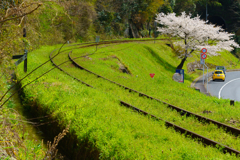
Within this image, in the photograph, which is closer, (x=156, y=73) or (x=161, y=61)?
(x=156, y=73)

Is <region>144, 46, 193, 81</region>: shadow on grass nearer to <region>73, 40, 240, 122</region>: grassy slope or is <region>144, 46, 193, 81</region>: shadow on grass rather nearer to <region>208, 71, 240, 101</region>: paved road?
<region>73, 40, 240, 122</region>: grassy slope

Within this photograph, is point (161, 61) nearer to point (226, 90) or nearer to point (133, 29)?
point (226, 90)

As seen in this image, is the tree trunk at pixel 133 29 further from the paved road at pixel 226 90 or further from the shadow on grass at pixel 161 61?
the paved road at pixel 226 90

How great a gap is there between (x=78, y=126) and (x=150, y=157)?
104 inches

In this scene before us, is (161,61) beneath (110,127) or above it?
beneath

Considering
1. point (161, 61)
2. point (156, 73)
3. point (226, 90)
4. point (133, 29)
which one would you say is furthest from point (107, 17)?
A: point (226, 90)

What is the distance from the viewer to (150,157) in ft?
17.7

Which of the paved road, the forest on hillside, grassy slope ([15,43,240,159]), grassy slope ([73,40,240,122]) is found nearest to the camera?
grassy slope ([15,43,240,159])

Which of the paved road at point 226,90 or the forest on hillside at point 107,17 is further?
the forest on hillside at point 107,17

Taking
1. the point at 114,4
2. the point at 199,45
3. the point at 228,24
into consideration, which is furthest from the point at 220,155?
the point at 228,24

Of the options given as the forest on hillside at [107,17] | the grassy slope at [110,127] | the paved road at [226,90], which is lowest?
the paved road at [226,90]

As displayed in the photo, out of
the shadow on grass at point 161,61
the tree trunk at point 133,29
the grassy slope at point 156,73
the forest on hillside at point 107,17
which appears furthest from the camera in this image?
the tree trunk at point 133,29

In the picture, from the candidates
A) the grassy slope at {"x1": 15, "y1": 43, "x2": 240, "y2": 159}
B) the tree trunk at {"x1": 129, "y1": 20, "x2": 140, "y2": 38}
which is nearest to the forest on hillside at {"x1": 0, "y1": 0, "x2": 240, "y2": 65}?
the tree trunk at {"x1": 129, "y1": 20, "x2": 140, "y2": 38}

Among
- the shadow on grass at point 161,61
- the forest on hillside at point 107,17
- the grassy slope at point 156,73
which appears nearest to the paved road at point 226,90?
the grassy slope at point 156,73
